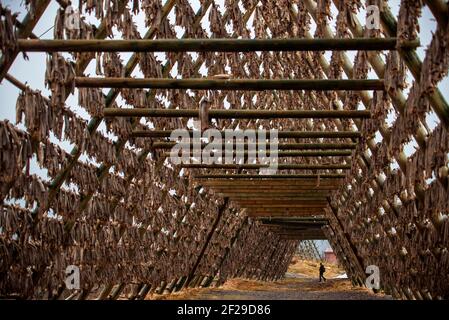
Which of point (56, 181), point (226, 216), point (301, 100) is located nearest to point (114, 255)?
point (56, 181)

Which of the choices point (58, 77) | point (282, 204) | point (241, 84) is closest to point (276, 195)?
point (282, 204)

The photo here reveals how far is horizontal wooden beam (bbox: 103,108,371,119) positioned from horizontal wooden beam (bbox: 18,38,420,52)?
9.13 feet

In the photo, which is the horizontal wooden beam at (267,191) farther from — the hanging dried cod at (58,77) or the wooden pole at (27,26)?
the wooden pole at (27,26)

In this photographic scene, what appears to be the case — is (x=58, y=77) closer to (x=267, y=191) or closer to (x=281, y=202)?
(x=267, y=191)

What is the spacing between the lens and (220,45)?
9.51 meters

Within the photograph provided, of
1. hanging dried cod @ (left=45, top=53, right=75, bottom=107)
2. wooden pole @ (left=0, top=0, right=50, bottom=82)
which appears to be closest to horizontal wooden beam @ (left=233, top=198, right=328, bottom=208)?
hanging dried cod @ (left=45, top=53, right=75, bottom=107)

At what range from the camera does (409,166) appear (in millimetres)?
11867

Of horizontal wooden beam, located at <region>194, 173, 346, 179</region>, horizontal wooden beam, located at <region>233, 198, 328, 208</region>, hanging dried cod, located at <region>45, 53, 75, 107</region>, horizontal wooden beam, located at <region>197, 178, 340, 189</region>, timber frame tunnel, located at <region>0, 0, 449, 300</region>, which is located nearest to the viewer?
timber frame tunnel, located at <region>0, 0, 449, 300</region>

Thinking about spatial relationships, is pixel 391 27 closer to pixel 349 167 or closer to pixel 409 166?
pixel 409 166

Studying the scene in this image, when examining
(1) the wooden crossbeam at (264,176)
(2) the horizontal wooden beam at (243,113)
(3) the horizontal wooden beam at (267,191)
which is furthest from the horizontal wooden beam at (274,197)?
(2) the horizontal wooden beam at (243,113)

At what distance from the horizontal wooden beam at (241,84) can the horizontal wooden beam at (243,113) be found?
55.3 inches

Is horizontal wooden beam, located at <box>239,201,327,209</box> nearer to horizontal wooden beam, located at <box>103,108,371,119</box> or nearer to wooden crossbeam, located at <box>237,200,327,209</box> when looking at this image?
wooden crossbeam, located at <box>237,200,327,209</box>

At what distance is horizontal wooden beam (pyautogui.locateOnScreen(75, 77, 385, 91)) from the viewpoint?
10.7 metres

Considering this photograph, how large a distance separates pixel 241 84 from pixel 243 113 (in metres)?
1.75
